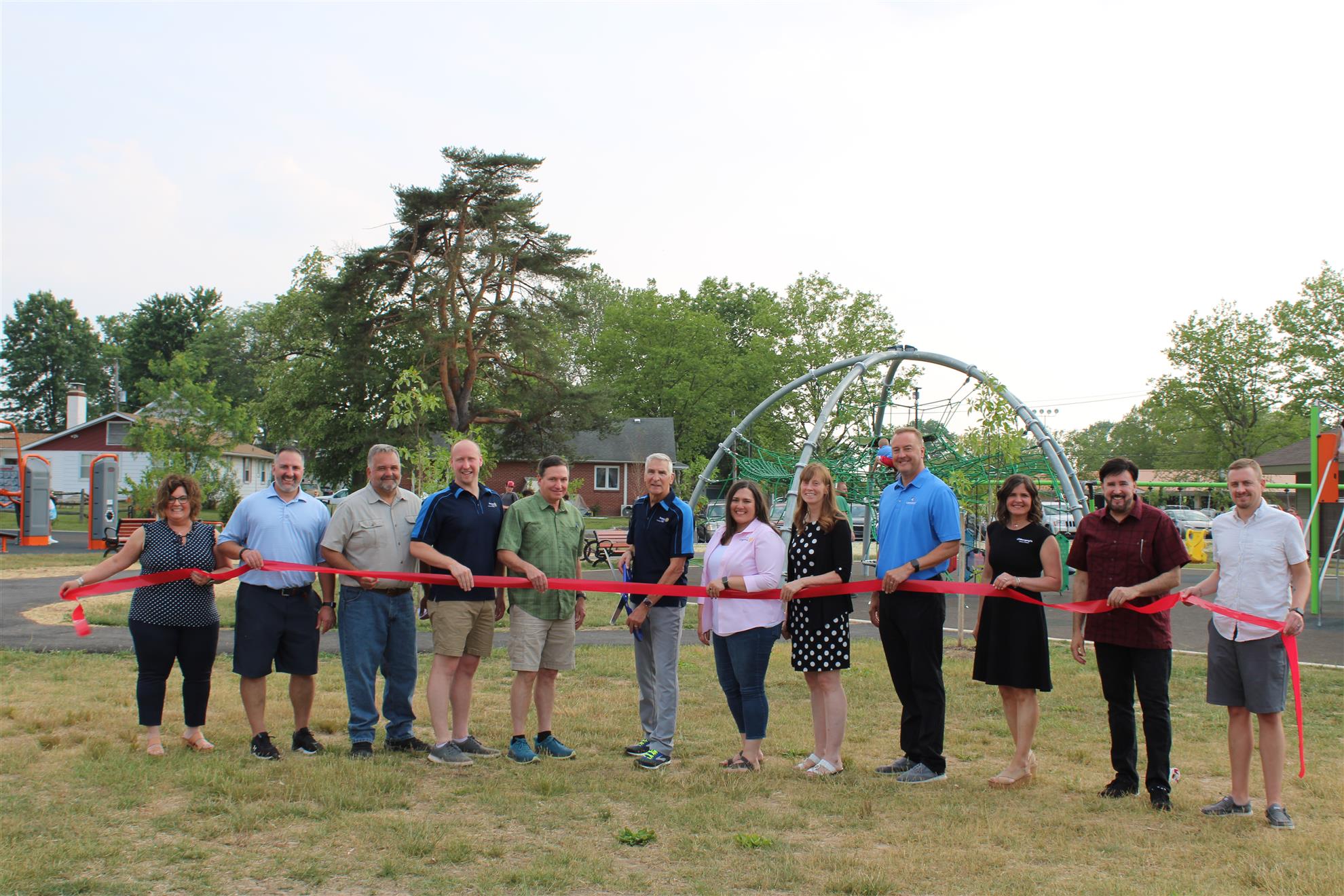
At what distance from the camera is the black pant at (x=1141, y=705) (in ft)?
17.8

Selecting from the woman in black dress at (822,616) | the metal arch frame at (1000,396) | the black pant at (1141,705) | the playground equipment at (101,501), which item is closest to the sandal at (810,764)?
the woman in black dress at (822,616)

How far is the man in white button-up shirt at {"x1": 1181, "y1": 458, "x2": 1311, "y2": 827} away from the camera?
509 cm

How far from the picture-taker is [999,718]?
7.62 metres

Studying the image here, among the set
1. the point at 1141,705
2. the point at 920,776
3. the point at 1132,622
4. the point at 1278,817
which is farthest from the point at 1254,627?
the point at 920,776

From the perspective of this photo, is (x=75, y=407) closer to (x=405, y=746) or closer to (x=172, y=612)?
(x=172, y=612)

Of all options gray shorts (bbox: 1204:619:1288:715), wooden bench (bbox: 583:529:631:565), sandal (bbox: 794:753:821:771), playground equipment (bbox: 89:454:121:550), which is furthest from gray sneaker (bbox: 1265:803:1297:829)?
playground equipment (bbox: 89:454:121:550)

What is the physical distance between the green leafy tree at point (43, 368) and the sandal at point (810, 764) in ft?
287

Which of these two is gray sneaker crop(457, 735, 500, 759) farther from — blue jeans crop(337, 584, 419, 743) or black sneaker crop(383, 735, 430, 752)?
blue jeans crop(337, 584, 419, 743)

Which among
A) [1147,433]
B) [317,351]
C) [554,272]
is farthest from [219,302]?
[1147,433]

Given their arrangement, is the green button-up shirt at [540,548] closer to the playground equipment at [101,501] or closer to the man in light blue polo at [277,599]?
the man in light blue polo at [277,599]

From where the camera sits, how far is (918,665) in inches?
236

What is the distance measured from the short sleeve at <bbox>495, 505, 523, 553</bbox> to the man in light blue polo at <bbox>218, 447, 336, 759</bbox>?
1116mm

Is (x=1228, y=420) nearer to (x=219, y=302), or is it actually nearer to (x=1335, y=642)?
(x=1335, y=642)

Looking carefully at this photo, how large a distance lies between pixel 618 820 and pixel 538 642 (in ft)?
4.74
